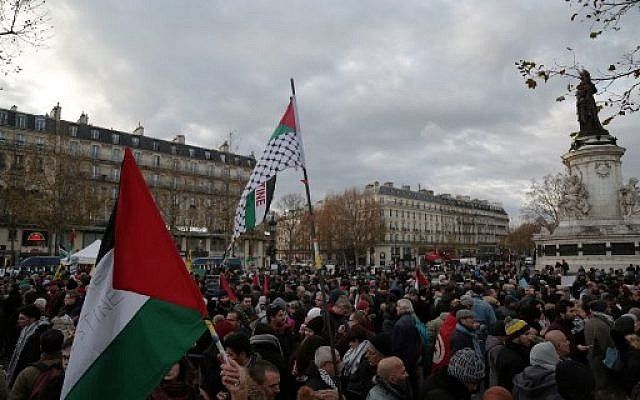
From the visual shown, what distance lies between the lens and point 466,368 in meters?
3.63

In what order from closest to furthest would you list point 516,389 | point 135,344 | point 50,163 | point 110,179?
A: point 135,344, point 516,389, point 50,163, point 110,179

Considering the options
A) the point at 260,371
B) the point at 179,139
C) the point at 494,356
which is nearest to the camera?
the point at 260,371

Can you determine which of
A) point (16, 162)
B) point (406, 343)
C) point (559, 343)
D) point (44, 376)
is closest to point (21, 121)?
point (16, 162)

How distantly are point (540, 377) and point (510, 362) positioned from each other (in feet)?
2.95

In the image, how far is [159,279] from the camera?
281cm

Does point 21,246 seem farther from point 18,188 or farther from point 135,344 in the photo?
point 135,344

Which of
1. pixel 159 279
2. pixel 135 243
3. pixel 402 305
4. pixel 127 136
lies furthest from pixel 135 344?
pixel 127 136

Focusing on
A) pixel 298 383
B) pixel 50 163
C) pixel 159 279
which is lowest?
pixel 298 383

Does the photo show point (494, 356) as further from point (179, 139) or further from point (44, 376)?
point (179, 139)

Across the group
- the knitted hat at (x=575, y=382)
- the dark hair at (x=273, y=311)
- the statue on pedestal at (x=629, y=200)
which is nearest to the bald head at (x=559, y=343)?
the knitted hat at (x=575, y=382)

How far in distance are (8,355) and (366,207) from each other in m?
64.8

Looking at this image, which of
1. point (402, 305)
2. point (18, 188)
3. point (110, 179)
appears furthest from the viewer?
point (110, 179)

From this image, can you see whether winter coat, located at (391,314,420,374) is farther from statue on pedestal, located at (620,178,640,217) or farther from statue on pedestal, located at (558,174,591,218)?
statue on pedestal, located at (620,178,640,217)

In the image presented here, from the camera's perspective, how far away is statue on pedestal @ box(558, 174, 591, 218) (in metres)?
29.3
